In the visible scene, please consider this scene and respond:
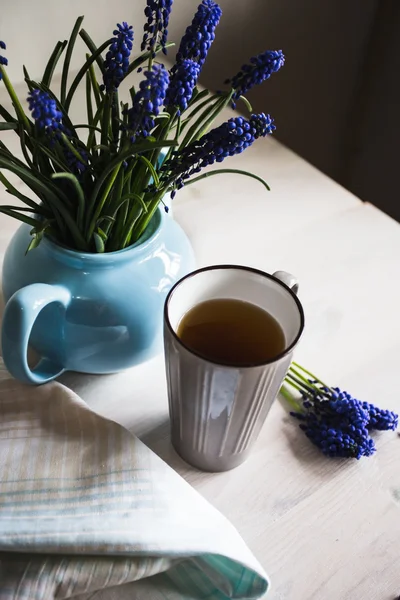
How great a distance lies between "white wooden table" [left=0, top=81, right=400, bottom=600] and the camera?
0.46m

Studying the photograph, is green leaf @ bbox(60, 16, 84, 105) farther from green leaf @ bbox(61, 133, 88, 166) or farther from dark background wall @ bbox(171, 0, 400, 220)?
dark background wall @ bbox(171, 0, 400, 220)

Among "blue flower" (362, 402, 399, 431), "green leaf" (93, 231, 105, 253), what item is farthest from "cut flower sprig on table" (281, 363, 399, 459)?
"green leaf" (93, 231, 105, 253)

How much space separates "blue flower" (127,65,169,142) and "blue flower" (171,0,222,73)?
0.20ft

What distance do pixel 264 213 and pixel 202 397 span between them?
37 cm

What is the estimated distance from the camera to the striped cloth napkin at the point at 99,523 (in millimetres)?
395

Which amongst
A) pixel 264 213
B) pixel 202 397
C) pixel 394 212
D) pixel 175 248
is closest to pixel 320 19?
pixel 394 212

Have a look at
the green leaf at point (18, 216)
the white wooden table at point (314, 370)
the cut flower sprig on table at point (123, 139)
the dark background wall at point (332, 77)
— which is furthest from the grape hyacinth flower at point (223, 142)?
the dark background wall at point (332, 77)

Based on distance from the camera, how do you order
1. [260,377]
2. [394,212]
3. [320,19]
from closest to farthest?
[260,377] → [320,19] → [394,212]

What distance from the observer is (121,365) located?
52 cm

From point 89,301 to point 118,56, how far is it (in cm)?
18

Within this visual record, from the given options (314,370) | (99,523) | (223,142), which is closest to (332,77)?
(314,370)

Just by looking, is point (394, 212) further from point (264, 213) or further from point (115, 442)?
point (115, 442)

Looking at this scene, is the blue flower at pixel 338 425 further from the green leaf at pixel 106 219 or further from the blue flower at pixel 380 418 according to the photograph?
the green leaf at pixel 106 219

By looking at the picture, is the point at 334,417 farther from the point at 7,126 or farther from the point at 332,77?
the point at 332,77
